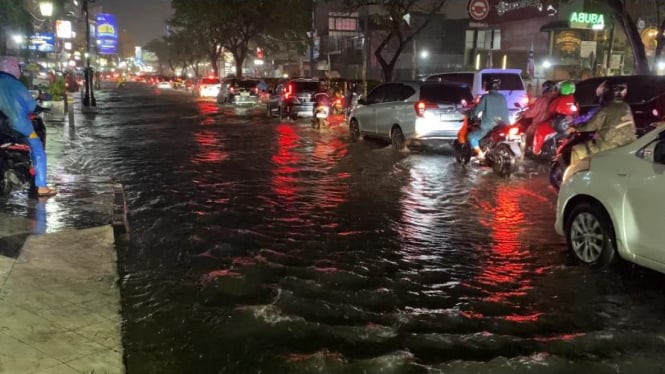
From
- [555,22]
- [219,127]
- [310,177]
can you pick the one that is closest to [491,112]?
[310,177]

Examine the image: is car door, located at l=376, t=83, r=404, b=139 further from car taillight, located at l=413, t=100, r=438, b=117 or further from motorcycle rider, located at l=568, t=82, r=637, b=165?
motorcycle rider, located at l=568, t=82, r=637, b=165

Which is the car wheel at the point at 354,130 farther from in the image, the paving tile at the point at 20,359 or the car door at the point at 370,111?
the paving tile at the point at 20,359

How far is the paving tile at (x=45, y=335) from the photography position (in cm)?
415

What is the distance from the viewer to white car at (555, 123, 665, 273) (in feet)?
17.0

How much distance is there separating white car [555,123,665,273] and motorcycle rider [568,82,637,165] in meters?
1.24

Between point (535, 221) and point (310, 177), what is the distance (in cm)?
457

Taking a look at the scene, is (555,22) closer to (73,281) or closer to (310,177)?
(310,177)

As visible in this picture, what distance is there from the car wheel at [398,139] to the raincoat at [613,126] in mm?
7341

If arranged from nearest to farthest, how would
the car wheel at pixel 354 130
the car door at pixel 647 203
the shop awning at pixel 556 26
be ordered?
the car door at pixel 647 203 < the car wheel at pixel 354 130 < the shop awning at pixel 556 26

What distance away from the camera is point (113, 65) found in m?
162

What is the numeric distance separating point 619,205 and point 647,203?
1.01 feet

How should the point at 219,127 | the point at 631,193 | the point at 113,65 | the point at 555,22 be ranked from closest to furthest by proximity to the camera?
the point at 631,193, the point at 219,127, the point at 555,22, the point at 113,65

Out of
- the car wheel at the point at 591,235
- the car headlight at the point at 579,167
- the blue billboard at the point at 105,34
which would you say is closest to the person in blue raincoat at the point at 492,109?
the car headlight at the point at 579,167

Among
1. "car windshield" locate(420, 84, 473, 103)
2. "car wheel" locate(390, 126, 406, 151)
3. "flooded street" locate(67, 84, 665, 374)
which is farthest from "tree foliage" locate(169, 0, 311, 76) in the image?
"flooded street" locate(67, 84, 665, 374)
